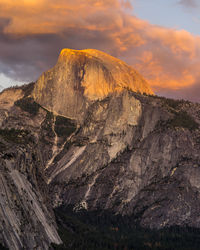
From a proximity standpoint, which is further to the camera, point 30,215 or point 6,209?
point 30,215

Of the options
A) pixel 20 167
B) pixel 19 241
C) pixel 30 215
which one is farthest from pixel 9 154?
pixel 19 241

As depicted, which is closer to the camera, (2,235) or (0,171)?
(2,235)

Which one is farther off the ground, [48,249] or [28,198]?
[28,198]

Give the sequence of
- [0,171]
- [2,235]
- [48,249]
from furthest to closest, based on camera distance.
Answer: [48,249] < [0,171] < [2,235]

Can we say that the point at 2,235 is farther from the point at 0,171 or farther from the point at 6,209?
the point at 0,171

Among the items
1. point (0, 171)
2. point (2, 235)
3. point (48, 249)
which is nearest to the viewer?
point (2, 235)

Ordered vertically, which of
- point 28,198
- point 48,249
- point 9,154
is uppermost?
point 9,154

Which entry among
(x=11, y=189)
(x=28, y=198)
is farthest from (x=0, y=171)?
(x=28, y=198)

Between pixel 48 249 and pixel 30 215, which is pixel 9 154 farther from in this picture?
pixel 48 249

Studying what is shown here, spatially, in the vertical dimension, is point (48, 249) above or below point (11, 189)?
below
